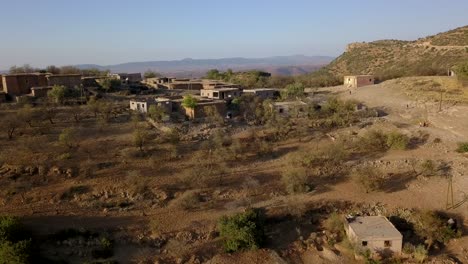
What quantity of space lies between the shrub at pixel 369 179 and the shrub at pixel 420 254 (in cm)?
390

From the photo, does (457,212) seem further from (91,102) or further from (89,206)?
(91,102)

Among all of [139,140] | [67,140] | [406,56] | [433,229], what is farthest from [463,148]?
[406,56]

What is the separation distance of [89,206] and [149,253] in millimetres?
3673

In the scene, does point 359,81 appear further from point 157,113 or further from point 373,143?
point 157,113

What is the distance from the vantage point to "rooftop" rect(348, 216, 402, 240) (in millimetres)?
13500

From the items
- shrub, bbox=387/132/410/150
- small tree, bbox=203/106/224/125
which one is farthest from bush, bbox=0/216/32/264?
shrub, bbox=387/132/410/150

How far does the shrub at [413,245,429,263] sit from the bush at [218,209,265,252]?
4813 mm

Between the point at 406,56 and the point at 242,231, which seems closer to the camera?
the point at 242,231

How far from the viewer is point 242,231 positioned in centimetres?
1332

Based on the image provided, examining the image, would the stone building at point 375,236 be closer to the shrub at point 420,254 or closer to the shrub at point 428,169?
the shrub at point 420,254

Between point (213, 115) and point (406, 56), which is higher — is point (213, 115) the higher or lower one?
the lower one

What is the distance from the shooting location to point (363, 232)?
13.8m

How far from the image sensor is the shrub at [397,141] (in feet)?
68.1

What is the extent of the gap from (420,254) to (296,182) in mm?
5318
